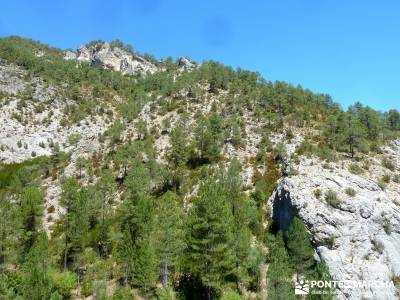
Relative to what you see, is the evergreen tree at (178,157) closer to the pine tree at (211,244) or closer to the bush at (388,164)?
the pine tree at (211,244)

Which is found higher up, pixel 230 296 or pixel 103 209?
pixel 103 209

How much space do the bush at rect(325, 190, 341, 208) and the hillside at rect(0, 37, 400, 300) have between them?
23cm

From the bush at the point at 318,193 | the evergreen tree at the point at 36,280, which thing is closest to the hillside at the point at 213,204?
the evergreen tree at the point at 36,280

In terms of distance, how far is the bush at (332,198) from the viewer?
2591 inches

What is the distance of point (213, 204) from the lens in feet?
173

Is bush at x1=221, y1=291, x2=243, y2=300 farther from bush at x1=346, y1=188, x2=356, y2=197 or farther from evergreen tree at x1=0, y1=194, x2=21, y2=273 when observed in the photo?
evergreen tree at x1=0, y1=194, x2=21, y2=273

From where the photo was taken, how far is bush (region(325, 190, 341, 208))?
2591 inches

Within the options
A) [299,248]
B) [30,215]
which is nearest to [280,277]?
[299,248]

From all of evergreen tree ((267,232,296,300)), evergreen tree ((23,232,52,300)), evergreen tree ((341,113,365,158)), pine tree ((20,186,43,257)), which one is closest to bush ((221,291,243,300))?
evergreen tree ((267,232,296,300))

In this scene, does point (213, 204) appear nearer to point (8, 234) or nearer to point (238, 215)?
point (238, 215)

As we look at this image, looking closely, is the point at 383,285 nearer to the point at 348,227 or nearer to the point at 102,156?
the point at 348,227

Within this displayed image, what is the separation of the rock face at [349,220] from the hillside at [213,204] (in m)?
0.20

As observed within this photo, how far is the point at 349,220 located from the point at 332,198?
4374mm

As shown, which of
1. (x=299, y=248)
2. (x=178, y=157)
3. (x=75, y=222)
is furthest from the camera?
(x=178, y=157)
